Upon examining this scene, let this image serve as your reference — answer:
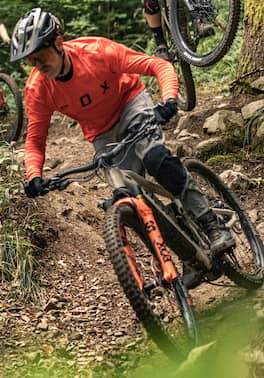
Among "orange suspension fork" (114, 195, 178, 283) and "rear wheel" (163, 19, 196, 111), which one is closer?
"orange suspension fork" (114, 195, 178, 283)

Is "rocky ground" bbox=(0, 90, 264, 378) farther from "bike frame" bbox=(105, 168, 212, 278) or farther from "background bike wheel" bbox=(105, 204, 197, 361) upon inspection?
"bike frame" bbox=(105, 168, 212, 278)

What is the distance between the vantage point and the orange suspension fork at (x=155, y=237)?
3260mm

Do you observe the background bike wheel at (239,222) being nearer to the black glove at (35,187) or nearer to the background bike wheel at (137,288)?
the background bike wheel at (137,288)

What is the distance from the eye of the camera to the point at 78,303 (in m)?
4.64

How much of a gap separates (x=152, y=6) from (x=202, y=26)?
867 millimetres

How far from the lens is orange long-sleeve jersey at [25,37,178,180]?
3639 millimetres

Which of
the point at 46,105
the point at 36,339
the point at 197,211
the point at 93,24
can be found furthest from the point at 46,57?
the point at 93,24

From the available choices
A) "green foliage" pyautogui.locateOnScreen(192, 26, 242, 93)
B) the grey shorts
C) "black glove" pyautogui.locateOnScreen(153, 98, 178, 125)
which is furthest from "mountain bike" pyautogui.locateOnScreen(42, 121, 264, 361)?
"green foliage" pyautogui.locateOnScreen(192, 26, 242, 93)

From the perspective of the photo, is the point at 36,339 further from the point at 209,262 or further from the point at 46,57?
the point at 46,57

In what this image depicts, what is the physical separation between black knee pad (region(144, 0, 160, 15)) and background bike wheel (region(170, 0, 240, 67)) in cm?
36

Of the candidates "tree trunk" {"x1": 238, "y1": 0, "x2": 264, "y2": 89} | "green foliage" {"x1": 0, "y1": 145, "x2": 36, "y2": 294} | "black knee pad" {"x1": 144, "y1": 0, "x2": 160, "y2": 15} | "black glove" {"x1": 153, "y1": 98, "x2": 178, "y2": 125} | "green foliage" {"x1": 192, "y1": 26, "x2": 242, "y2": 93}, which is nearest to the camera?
"black glove" {"x1": 153, "y1": 98, "x2": 178, "y2": 125}

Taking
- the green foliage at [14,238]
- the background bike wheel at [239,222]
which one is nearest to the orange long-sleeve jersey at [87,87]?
the background bike wheel at [239,222]

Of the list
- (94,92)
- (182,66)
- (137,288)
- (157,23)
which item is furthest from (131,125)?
(157,23)

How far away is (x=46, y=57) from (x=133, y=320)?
6.63 ft
